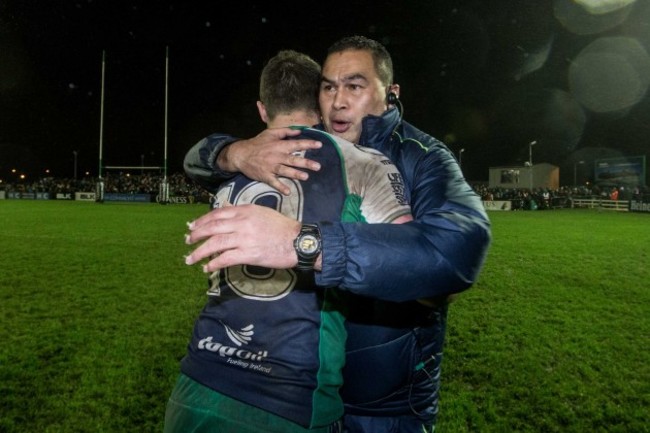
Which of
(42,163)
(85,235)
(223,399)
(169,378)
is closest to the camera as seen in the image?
(223,399)

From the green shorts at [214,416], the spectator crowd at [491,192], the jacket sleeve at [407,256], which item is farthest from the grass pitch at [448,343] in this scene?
the spectator crowd at [491,192]

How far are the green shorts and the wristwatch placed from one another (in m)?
0.59

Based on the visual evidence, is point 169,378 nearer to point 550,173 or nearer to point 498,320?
point 498,320

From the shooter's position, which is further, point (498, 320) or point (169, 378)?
point (498, 320)

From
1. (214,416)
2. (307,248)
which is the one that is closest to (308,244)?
(307,248)

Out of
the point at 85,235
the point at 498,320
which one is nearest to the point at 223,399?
the point at 498,320

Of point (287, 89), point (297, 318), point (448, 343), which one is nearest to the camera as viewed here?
point (297, 318)

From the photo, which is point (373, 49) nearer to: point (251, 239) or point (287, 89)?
point (287, 89)

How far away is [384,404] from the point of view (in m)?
2.14

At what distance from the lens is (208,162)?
2387 mm

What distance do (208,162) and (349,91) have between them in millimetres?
800

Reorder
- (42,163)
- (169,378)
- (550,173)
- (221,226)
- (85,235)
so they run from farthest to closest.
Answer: (42,163), (550,173), (85,235), (169,378), (221,226)

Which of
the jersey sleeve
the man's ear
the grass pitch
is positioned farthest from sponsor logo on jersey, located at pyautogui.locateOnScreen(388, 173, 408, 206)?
the grass pitch

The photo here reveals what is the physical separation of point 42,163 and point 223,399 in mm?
113615
